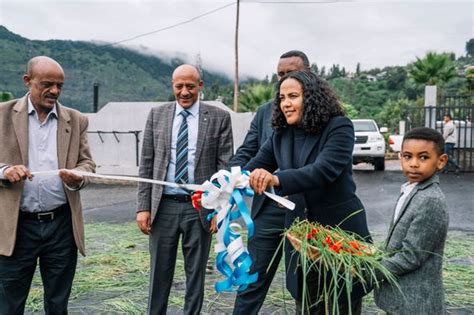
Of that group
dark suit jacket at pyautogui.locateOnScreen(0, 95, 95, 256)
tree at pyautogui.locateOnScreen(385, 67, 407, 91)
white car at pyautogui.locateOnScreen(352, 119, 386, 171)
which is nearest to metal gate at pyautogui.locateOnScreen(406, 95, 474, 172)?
white car at pyautogui.locateOnScreen(352, 119, 386, 171)

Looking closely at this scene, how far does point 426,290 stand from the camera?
84.4 inches

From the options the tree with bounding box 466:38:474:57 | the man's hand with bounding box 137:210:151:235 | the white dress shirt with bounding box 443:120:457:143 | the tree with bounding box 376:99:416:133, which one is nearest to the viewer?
the man's hand with bounding box 137:210:151:235

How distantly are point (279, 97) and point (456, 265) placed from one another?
3.59 m

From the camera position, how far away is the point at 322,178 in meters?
2.24

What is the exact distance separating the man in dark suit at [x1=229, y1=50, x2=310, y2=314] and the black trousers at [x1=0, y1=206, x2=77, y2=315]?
1.11 metres

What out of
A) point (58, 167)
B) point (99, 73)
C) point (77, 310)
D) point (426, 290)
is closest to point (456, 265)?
point (426, 290)

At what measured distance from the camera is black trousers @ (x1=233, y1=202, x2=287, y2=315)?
114 inches

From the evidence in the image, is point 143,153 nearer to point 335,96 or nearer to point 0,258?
point 0,258

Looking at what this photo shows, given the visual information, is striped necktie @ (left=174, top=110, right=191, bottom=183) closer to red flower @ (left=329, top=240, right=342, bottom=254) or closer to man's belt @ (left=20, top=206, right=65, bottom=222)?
man's belt @ (left=20, top=206, right=65, bottom=222)

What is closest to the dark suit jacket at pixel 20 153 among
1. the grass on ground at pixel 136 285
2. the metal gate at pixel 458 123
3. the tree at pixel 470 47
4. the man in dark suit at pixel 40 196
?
the man in dark suit at pixel 40 196

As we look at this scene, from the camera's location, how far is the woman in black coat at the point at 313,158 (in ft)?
7.34

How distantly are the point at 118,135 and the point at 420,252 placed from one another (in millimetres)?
11985

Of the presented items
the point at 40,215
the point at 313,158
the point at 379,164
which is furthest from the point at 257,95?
the point at 313,158

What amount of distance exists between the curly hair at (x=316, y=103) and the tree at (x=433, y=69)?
86.6ft
